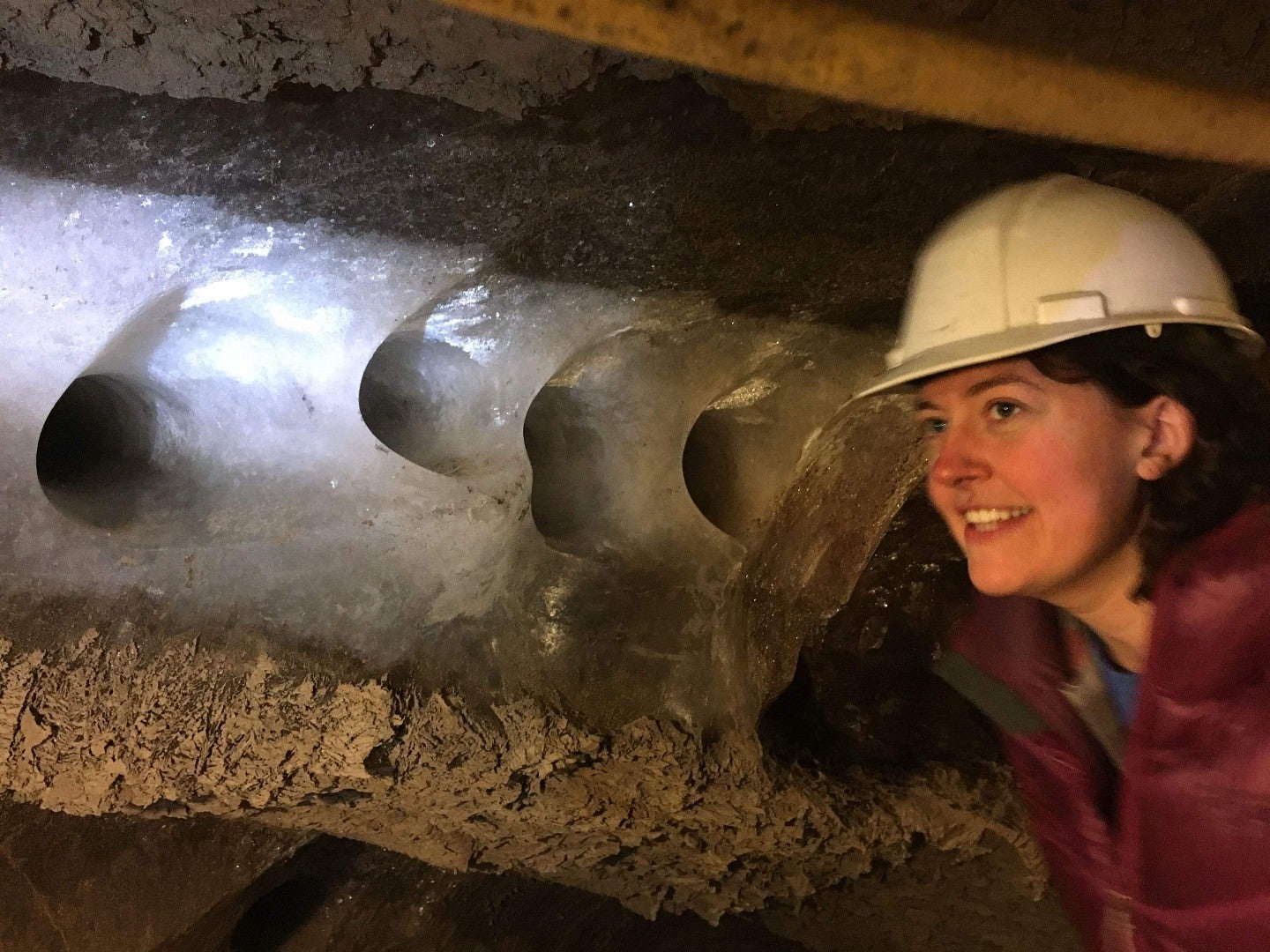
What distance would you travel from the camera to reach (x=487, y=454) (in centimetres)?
228

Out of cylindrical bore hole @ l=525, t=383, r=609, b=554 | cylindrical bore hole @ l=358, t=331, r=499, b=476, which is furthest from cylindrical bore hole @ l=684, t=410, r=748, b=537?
cylindrical bore hole @ l=358, t=331, r=499, b=476

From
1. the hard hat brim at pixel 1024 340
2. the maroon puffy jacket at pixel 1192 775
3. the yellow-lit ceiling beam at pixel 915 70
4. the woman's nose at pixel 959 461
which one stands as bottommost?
the maroon puffy jacket at pixel 1192 775

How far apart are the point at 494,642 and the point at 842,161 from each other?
1341 millimetres

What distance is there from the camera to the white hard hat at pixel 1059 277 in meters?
1.39

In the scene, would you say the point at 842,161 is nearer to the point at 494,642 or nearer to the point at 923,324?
the point at 923,324

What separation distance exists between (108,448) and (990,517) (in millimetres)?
2160

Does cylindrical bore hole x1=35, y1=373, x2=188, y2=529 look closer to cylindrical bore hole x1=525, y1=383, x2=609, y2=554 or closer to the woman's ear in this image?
cylindrical bore hole x1=525, y1=383, x2=609, y2=554

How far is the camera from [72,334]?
1703 millimetres

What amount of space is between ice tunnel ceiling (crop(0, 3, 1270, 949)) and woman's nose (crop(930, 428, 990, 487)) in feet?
1.84

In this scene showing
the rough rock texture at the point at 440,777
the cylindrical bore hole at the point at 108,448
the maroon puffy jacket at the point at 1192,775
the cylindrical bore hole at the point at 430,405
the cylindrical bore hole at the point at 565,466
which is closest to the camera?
the maroon puffy jacket at the point at 1192,775

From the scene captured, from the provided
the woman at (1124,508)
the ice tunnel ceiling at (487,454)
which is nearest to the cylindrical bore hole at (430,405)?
the ice tunnel ceiling at (487,454)

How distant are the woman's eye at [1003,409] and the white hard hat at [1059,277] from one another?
77mm

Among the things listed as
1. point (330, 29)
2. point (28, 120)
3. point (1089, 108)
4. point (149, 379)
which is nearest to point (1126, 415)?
point (1089, 108)

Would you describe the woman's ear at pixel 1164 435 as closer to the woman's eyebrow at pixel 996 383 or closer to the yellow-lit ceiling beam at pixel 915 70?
the woman's eyebrow at pixel 996 383
